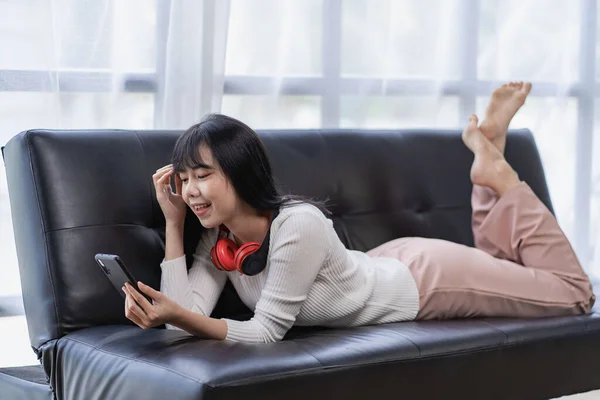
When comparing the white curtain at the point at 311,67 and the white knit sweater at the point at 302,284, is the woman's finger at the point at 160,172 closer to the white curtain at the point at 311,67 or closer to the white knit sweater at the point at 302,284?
the white knit sweater at the point at 302,284

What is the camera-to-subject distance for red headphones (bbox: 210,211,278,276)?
208cm

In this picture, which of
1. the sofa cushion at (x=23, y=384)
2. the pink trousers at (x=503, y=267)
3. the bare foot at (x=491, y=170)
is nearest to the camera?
the sofa cushion at (x=23, y=384)

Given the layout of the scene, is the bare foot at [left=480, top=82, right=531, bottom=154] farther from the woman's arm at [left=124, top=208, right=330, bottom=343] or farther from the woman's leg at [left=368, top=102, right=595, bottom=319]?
the woman's arm at [left=124, top=208, right=330, bottom=343]

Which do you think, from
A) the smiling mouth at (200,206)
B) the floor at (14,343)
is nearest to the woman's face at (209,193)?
the smiling mouth at (200,206)

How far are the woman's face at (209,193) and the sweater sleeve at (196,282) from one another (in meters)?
0.16

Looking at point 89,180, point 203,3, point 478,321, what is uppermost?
point 203,3

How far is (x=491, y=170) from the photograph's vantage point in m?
2.71

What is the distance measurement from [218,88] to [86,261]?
1.08m

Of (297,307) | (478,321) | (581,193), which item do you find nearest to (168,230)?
(297,307)

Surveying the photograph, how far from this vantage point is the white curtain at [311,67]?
9.09ft

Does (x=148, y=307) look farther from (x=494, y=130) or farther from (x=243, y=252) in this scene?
(x=494, y=130)

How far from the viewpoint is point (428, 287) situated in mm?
2395

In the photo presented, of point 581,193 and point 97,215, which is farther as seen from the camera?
point 581,193

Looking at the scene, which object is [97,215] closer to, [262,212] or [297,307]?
[262,212]
